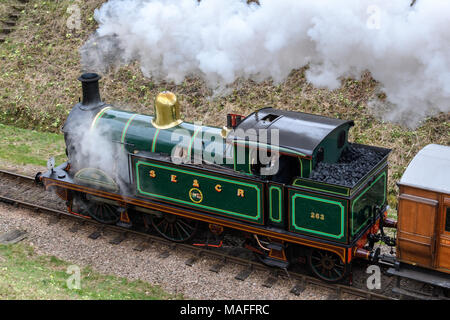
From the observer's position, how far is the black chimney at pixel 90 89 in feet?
37.3

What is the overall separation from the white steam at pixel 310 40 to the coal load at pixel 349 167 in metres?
1.96

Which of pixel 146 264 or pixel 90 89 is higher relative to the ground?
pixel 90 89

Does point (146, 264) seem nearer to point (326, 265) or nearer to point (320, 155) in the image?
point (326, 265)

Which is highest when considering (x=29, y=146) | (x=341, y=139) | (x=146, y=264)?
(x=341, y=139)

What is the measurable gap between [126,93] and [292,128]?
9385 mm

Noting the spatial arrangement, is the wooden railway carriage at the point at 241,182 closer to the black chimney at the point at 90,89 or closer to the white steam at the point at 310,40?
the black chimney at the point at 90,89

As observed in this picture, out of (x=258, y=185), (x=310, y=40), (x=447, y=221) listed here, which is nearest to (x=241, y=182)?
(x=258, y=185)

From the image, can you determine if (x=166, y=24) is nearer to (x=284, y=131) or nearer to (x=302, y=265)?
(x=284, y=131)

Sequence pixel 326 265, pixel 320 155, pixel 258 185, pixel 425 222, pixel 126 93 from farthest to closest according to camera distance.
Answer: pixel 126 93 < pixel 326 265 < pixel 258 185 < pixel 320 155 < pixel 425 222

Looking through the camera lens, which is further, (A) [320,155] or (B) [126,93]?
(B) [126,93]

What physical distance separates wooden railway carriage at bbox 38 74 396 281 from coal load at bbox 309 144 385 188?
60 millimetres

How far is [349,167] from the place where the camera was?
955 centimetres

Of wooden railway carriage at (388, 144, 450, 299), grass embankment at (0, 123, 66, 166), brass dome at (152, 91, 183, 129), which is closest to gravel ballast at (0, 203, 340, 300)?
wooden railway carriage at (388, 144, 450, 299)

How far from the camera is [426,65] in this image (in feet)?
34.7
